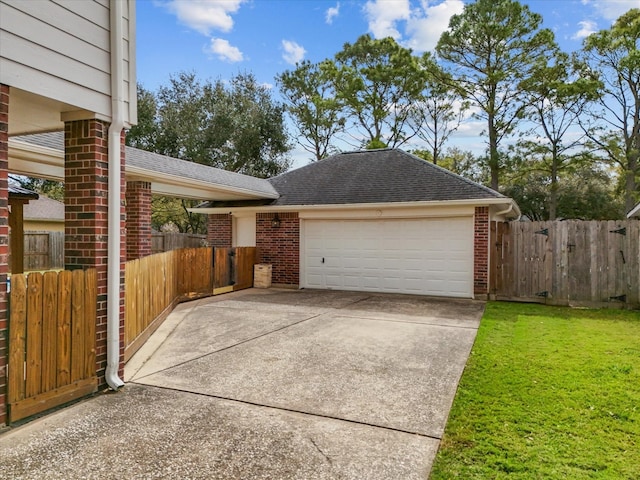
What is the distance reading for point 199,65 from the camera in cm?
2562

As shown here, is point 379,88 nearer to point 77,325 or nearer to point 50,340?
point 77,325

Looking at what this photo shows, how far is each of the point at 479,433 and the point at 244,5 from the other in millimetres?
12245

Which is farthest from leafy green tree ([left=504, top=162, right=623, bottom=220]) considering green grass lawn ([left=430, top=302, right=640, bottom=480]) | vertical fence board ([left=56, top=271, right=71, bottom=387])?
vertical fence board ([left=56, top=271, right=71, bottom=387])

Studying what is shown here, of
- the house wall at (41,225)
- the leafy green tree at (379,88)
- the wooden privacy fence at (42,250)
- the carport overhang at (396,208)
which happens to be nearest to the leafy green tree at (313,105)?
the leafy green tree at (379,88)

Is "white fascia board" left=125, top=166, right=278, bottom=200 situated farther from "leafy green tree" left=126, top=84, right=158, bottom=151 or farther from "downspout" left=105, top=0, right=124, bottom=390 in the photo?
"leafy green tree" left=126, top=84, right=158, bottom=151

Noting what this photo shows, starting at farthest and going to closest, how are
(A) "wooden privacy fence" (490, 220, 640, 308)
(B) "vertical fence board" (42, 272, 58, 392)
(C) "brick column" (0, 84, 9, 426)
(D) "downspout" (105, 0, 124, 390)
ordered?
(A) "wooden privacy fence" (490, 220, 640, 308), (D) "downspout" (105, 0, 124, 390), (B) "vertical fence board" (42, 272, 58, 392), (C) "brick column" (0, 84, 9, 426)

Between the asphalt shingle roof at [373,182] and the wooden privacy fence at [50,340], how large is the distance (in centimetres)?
825

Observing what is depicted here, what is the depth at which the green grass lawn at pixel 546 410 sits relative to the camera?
9.14ft

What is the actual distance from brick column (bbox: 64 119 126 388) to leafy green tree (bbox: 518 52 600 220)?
23.4 meters

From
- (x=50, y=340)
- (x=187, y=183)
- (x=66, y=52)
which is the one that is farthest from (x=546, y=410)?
(x=187, y=183)

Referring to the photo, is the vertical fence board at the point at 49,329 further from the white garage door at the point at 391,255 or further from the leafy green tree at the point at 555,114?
the leafy green tree at the point at 555,114

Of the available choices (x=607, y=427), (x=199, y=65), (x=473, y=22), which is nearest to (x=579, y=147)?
(x=473, y=22)

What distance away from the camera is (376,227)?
37.6ft

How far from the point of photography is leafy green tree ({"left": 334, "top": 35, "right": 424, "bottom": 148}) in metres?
26.1
